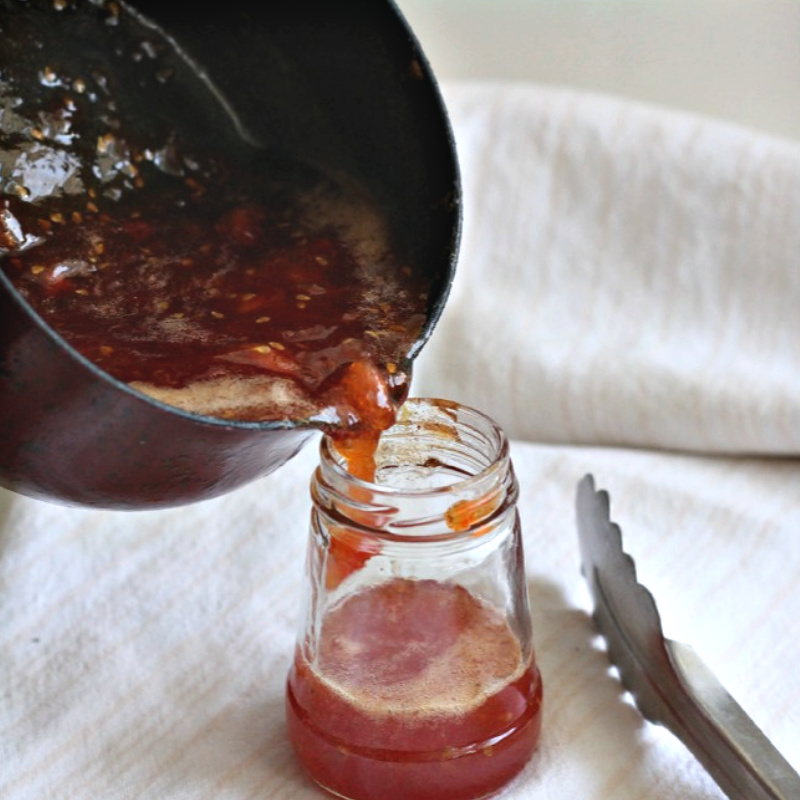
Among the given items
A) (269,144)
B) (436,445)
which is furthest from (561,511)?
(269,144)

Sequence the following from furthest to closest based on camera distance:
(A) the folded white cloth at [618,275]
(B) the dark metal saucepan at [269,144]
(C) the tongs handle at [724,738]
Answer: (A) the folded white cloth at [618,275] < (C) the tongs handle at [724,738] < (B) the dark metal saucepan at [269,144]

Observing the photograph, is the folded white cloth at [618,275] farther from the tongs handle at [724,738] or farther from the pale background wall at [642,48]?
the tongs handle at [724,738]

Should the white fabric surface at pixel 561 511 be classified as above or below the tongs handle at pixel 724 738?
below

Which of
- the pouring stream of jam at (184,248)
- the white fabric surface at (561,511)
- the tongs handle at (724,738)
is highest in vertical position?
the pouring stream of jam at (184,248)

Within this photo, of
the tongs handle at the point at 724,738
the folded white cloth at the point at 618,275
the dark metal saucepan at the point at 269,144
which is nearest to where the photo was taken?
the dark metal saucepan at the point at 269,144

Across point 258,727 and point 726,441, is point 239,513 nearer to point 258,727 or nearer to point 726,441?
point 258,727

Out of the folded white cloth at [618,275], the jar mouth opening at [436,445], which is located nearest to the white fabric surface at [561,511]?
the folded white cloth at [618,275]

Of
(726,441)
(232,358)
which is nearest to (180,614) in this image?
(232,358)

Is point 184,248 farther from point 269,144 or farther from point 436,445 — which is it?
point 436,445
